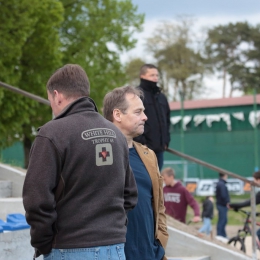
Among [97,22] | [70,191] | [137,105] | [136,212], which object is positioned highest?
[97,22]

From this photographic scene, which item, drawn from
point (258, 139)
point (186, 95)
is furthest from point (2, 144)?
point (186, 95)

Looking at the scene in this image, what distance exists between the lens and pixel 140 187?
409 centimetres

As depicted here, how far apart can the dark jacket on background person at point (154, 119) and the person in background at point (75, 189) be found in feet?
12.9

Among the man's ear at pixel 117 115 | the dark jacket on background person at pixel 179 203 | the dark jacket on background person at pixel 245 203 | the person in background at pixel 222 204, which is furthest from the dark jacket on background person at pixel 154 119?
the person in background at pixel 222 204

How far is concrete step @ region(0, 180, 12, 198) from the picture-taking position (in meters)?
7.38

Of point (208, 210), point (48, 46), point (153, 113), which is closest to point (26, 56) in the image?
point (48, 46)

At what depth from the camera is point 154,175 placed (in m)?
4.15

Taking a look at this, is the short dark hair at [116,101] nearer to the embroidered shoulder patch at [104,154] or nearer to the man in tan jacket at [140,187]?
the man in tan jacket at [140,187]

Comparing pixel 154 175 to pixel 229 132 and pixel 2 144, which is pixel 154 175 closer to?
pixel 2 144

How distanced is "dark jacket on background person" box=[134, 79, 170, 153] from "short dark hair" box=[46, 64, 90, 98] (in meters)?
3.86

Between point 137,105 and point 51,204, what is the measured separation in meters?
1.19

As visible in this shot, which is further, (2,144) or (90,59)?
(90,59)

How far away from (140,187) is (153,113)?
3381mm

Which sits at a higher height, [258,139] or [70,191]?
[70,191]
